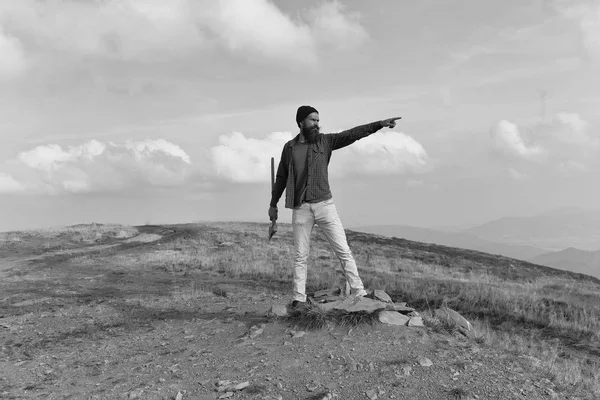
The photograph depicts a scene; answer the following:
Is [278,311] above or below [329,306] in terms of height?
below

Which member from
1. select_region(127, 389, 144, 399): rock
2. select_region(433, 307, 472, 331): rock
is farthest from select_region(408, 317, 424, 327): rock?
select_region(127, 389, 144, 399): rock

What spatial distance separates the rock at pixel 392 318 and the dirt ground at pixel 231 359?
0.64ft

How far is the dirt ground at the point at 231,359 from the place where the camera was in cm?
486

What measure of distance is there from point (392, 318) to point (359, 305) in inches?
20.2

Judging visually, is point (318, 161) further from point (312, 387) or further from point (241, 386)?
point (241, 386)

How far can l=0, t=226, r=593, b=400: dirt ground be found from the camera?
4.86 metres

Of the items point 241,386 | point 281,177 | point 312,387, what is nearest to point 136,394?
point 241,386

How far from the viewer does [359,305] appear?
669cm

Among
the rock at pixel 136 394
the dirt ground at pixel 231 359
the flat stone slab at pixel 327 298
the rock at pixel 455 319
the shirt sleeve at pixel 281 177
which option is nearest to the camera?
the dirt ground at pixel 231 359

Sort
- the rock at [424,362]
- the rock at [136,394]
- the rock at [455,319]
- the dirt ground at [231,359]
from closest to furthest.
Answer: the dirt ground at [231,359], the rock at [136,394], the rock at [424,362], the rock at [455,319]

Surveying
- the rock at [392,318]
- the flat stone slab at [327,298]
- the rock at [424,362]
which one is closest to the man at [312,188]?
the rock at [392,318]

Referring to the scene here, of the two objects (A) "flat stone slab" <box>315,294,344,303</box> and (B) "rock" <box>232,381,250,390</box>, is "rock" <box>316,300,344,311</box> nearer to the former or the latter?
(A) "flat stone slab" <box>315,294,344,303</box>

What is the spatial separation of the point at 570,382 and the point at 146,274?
13.4 meters

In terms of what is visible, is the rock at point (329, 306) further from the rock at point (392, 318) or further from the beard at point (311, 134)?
the beard at point (311, 134)
